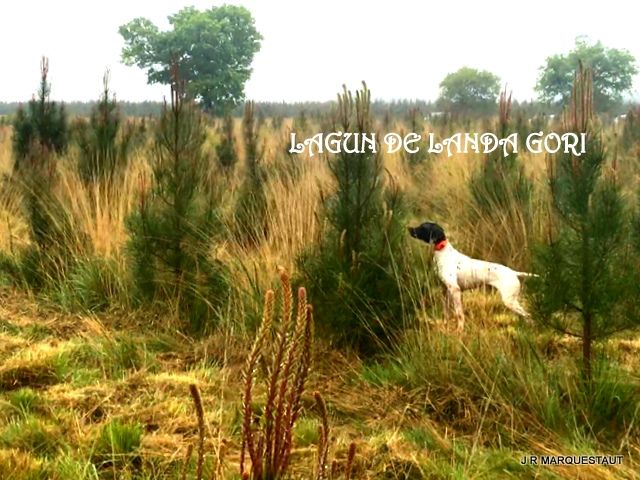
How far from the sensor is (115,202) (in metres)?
6.59

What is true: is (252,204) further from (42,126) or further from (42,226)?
(42,126)

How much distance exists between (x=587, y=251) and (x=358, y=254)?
1.31m

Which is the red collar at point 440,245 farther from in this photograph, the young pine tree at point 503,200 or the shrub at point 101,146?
the shrub at point 101,146

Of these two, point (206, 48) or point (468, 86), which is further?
point (468, 86)

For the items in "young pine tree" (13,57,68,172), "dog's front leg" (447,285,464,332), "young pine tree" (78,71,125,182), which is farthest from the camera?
"young pine tree" (13,57,68,172)

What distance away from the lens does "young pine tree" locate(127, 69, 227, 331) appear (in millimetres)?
5113

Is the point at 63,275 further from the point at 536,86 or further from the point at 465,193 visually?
the point at 536,86

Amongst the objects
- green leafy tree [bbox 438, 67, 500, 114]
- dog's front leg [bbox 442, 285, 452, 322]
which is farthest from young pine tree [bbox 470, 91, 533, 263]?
green leafy tree [bbox 438, 67, 500, 114]

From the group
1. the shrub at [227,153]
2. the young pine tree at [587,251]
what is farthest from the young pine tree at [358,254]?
the shrub at [227,153]

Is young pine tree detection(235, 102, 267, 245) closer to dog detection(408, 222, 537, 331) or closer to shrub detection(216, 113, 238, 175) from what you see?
dog detection(408, 222, 537, 331)

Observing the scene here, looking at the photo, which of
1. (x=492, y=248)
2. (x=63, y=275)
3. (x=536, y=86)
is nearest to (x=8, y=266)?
(x=63, y=275)

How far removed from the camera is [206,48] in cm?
3919

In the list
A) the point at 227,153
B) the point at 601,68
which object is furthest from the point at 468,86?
the point at 227,153

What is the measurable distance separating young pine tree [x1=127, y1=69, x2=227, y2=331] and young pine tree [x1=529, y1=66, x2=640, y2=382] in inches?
89.1
